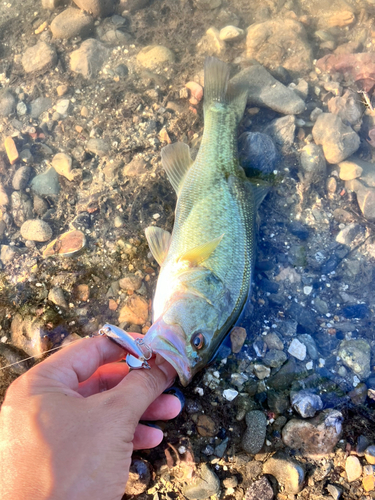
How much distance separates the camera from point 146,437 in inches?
104

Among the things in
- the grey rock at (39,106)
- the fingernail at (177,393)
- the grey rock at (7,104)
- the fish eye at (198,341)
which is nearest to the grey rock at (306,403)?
the fingernail at (177,393)

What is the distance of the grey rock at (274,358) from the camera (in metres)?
3.30

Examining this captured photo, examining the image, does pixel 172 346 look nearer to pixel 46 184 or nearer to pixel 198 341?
pixel 198 341

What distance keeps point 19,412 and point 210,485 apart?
71.7 inches

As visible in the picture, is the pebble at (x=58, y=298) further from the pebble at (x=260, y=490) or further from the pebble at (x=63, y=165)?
the pebble at (x=260, y=490)

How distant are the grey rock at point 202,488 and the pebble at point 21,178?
12.7 ft

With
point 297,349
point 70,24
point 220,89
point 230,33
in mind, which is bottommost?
point 297,349

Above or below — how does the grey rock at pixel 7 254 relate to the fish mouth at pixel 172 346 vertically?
above

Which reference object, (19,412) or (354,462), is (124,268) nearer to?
(19,412)

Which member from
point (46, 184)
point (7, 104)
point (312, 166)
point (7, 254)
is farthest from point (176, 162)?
point (7, 104)

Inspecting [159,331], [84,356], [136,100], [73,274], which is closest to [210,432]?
[159,331]

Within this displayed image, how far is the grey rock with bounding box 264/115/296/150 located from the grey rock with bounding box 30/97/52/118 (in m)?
3.22

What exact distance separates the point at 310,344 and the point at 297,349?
17cm

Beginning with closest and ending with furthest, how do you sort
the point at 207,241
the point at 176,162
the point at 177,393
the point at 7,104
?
the point at 177,393
the point at 207,241
the point at 176,162
the point at 7,104
